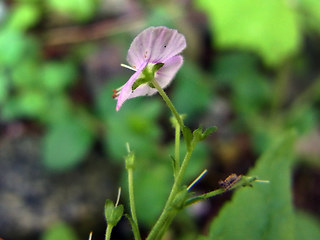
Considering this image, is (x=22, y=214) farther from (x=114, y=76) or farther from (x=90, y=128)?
(x=114, y=76)

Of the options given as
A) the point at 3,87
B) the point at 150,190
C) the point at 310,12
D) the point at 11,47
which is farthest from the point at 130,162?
the point at 310,12

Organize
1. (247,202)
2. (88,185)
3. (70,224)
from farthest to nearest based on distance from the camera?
(88,185)
(70,224)
(247,202)

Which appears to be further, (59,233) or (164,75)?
(59,233)

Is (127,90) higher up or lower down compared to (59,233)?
higher up

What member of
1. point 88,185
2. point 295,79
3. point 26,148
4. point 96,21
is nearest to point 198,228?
point 88,185

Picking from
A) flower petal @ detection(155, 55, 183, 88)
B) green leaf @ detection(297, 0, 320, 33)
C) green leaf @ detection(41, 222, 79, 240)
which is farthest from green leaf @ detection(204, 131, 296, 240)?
green leaf @ detection(297, 0, 320, 33)

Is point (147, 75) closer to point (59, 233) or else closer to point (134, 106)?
point (59, 233)

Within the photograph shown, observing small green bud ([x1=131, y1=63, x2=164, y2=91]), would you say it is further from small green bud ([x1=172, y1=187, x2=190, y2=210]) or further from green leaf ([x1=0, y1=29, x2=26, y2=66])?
green leaf ([x1=0, y1=29, x2=26, y2=66])
